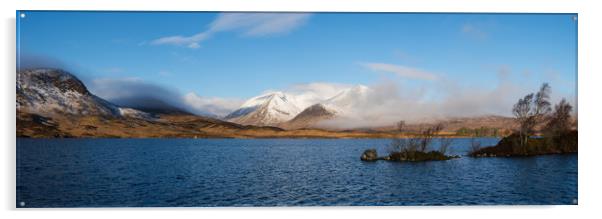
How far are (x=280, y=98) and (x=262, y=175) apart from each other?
75.4 inches

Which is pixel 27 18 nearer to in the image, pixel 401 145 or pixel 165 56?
pixel 165 56

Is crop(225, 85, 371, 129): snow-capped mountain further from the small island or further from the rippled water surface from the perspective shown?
the small island

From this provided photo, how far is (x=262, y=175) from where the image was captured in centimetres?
1037

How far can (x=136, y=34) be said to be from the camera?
9445 mm

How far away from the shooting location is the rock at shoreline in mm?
11262

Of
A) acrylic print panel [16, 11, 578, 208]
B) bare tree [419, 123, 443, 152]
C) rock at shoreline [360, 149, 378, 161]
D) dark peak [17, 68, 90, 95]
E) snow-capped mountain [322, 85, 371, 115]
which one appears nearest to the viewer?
dark peak [17, 68, 90, 95]

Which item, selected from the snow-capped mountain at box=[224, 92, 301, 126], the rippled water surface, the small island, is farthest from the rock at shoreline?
the snow-capped mountain at box=[224, 92, 301, 126]

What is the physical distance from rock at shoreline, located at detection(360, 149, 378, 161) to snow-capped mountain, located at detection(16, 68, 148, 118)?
5582mm

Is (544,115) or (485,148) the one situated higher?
(544,115)

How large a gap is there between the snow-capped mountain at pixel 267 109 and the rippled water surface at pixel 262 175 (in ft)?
2.07

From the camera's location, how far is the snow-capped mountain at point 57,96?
29.3 ft

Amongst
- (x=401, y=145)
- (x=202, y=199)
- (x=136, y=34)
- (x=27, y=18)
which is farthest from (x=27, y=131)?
(x=401, y=145)
